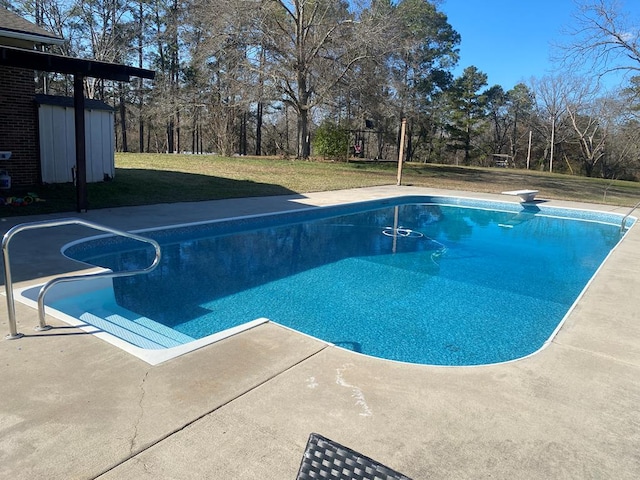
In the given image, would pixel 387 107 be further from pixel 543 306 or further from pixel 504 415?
pixel 504 415

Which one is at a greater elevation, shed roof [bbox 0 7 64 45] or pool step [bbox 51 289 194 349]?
shed roof [bbox 0 7 64 45]

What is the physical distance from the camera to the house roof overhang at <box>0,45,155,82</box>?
6.50m

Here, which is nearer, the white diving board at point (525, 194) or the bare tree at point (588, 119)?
the white diving board at point (525, 194)

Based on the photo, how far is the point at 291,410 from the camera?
8.00ft

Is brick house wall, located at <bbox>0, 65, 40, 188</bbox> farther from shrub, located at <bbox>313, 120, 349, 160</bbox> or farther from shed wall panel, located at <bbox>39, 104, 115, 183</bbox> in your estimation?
shrub, located at <bbox>313, 120, 349, 160</bbox>

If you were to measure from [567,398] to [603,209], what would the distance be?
38.0ft

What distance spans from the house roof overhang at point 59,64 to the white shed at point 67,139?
2677 mm

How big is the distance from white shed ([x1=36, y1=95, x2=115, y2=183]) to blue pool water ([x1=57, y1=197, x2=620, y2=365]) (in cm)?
425

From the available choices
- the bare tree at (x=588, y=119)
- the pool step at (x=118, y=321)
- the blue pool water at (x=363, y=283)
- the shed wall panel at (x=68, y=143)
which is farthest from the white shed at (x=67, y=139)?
the bare tree at (x=588, y=119)

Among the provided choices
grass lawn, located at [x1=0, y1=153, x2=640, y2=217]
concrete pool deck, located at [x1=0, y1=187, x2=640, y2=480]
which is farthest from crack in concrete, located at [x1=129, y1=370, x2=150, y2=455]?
grass lawn, located at [x1=0, y1=153, x2=640, y2=217]

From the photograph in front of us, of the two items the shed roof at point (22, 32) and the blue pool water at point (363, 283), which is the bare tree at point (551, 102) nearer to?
the blue pool water at point (363, 283)

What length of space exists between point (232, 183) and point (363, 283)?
8.29 metres

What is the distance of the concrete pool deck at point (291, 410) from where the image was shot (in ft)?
6.72

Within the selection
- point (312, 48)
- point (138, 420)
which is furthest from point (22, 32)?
point (312, 48)
